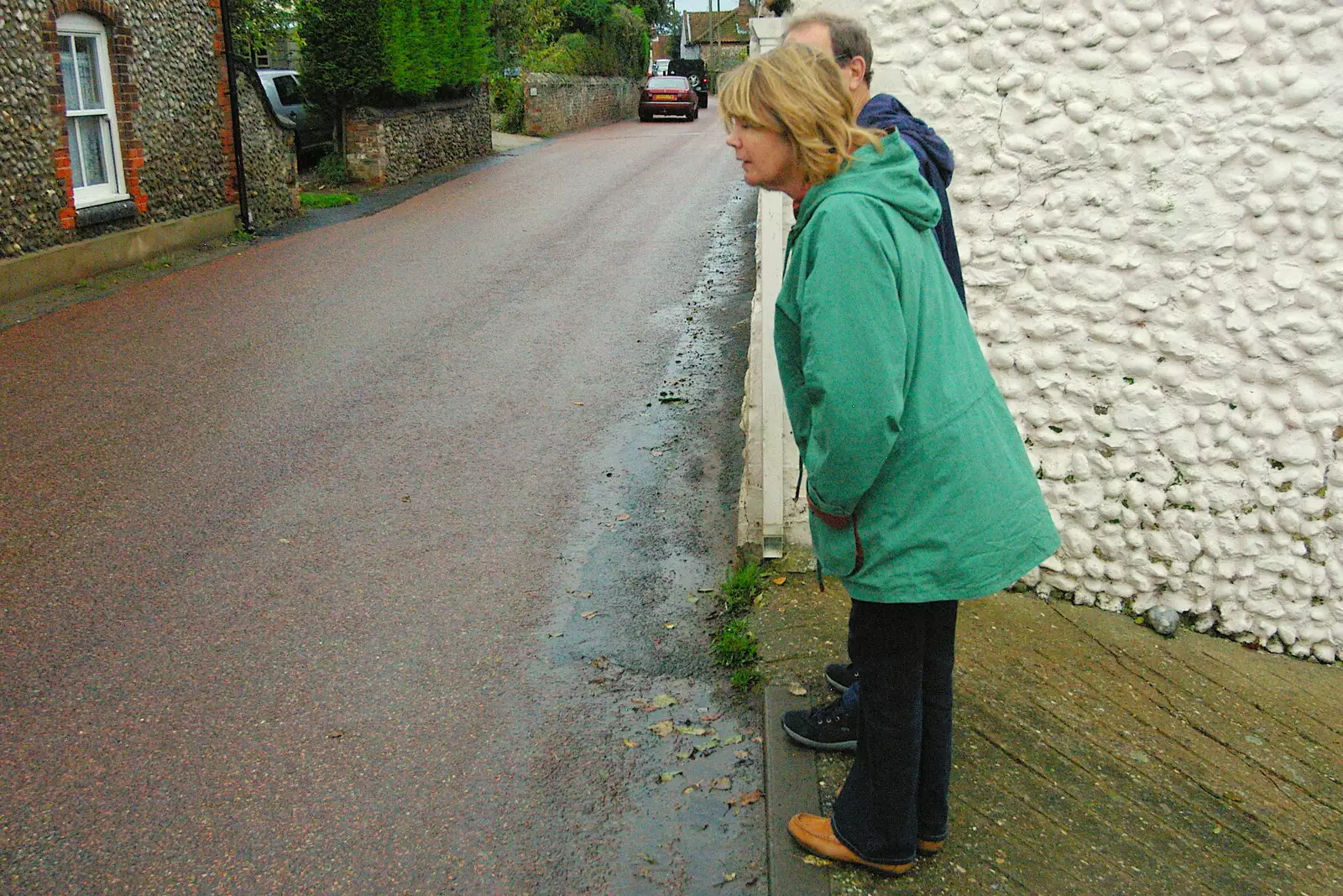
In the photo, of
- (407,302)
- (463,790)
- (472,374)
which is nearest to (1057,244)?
(463,790)

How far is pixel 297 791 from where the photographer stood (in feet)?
11.7

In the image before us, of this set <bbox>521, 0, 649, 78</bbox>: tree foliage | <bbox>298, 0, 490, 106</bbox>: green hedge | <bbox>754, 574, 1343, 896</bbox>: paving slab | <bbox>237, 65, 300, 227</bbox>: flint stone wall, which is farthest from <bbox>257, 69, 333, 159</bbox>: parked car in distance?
<bbox>754, 574, 1343, 896</bbox>: paving slab

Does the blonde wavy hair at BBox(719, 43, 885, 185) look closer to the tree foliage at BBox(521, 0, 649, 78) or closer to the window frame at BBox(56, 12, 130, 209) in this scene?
the window frame at BBox(56, 12, 130, 209)

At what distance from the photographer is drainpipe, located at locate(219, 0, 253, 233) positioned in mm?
13836

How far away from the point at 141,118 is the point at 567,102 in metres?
21.8

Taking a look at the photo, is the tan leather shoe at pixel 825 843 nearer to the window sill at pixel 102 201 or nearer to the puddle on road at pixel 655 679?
the puddle on road at pixel 655 679

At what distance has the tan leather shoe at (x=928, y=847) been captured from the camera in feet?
10.3

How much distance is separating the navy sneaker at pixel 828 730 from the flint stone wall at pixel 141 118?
9611 mm

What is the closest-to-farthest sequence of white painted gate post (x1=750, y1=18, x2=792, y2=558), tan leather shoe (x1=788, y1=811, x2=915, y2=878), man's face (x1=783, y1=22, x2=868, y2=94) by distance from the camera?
tan leather shoe (x1=788, y1=811, x2=915, y2=878) → man's face (x1=783, y1=22, x2=868, y2=94) → white painted gate post (x1=750, y1=18, x2=792, y2=558)

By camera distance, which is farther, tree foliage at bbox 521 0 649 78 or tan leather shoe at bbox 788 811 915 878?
tree foliage at bbox 521 0 649 78

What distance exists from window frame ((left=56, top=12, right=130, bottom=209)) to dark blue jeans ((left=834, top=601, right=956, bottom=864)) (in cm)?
1109

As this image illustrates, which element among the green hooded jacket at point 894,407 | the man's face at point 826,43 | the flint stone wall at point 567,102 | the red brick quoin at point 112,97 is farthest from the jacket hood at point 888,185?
the flint stone wall at point 567,102

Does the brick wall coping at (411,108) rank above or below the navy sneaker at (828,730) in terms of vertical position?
above

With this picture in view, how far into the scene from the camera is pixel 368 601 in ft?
16.1
